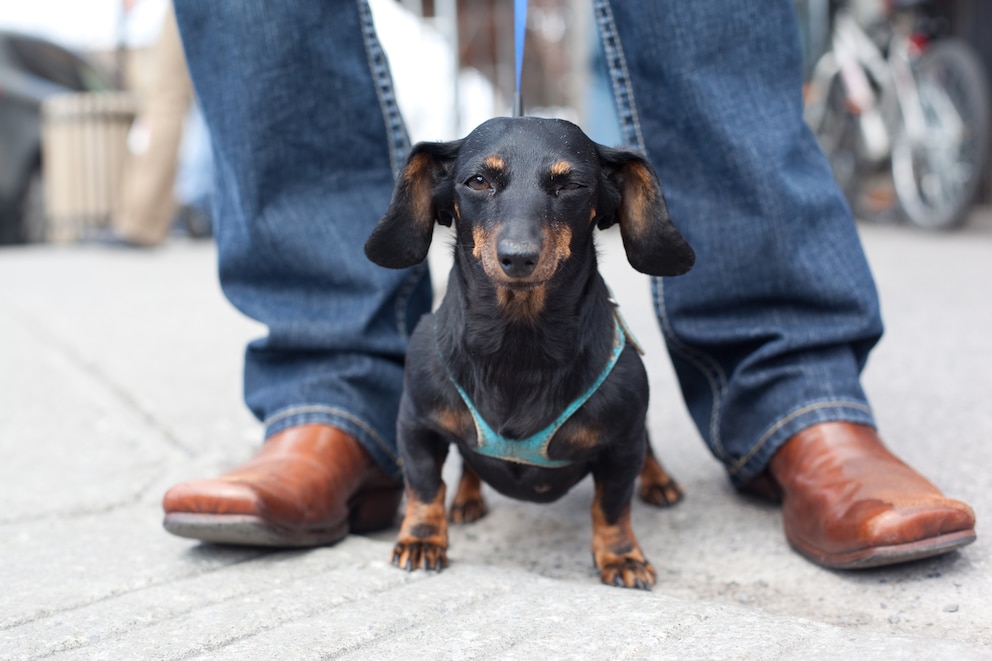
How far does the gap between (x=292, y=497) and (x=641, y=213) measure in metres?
0.75

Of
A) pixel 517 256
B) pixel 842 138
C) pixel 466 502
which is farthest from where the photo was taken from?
pixel 842 138

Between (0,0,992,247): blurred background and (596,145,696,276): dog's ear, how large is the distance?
82 cm

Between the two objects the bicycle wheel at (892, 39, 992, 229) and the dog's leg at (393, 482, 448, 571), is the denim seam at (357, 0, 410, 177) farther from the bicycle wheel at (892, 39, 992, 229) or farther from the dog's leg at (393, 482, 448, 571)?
the bicycle wheel at (892, 39, 992, 229)

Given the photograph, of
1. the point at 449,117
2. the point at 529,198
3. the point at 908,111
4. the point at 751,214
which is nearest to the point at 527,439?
the point at 529,198

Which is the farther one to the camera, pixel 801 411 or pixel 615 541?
pixel 801 411

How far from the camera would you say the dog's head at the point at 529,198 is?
155 cm

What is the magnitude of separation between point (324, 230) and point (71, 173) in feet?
21.0

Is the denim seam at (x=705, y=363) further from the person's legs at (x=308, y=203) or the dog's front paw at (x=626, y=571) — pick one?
the person's legs at (x=308, y=203)

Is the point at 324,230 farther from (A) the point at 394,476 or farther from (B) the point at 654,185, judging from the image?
(B) the point at 654,185

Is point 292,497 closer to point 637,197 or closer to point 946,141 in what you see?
point 637,197

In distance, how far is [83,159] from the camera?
7672 millimetres

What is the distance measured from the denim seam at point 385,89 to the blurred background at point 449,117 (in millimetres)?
273

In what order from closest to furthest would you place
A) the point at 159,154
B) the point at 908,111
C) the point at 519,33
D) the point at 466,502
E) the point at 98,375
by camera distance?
1. the point at 519,33
2. the point at 466,502
3. the point at 98,375
4. the point at 908,111
5. the point at 159,154

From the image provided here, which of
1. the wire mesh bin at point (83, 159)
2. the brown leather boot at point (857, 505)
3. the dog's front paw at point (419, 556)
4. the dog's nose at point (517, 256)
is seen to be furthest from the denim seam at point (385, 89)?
the wire mesh bin at point (83, 159)
